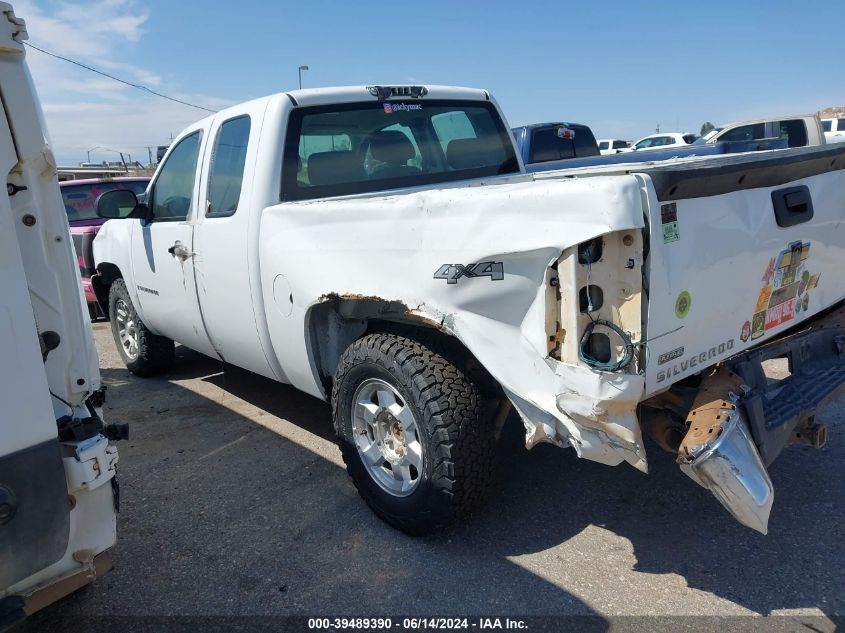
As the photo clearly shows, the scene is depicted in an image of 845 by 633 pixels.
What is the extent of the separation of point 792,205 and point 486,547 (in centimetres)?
198

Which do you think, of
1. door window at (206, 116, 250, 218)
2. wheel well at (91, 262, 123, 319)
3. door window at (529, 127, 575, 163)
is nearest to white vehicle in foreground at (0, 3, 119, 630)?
door window at (206, 116, 250, 218)

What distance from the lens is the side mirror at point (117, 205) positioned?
444cm

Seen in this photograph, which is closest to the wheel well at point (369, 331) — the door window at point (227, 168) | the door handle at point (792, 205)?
the door window at point (227, 168)

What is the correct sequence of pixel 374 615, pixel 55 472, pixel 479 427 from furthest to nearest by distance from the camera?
pixel 479 427, pixel 374 615, pixel 55 472

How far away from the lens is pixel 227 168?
4.01 m

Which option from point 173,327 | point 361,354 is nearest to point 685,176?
point 361,354

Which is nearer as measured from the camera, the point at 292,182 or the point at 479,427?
the point at 479,427

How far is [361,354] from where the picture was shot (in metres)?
3.15

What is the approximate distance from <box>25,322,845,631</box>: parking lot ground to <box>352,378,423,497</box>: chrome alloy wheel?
0.27 m

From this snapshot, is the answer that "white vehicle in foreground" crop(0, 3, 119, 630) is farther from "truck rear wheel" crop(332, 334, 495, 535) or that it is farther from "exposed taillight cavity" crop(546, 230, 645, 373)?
"exposed taillight cavity" crop(546, 230, 645, 373)

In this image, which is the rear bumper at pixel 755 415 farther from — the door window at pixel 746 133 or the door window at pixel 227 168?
the door window at pixel 746 133

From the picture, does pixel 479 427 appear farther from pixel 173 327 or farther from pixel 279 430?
pixel 173 327

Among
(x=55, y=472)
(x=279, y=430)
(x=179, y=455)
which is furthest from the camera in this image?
(x=279, y=430)

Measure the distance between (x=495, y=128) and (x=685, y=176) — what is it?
104 inches
